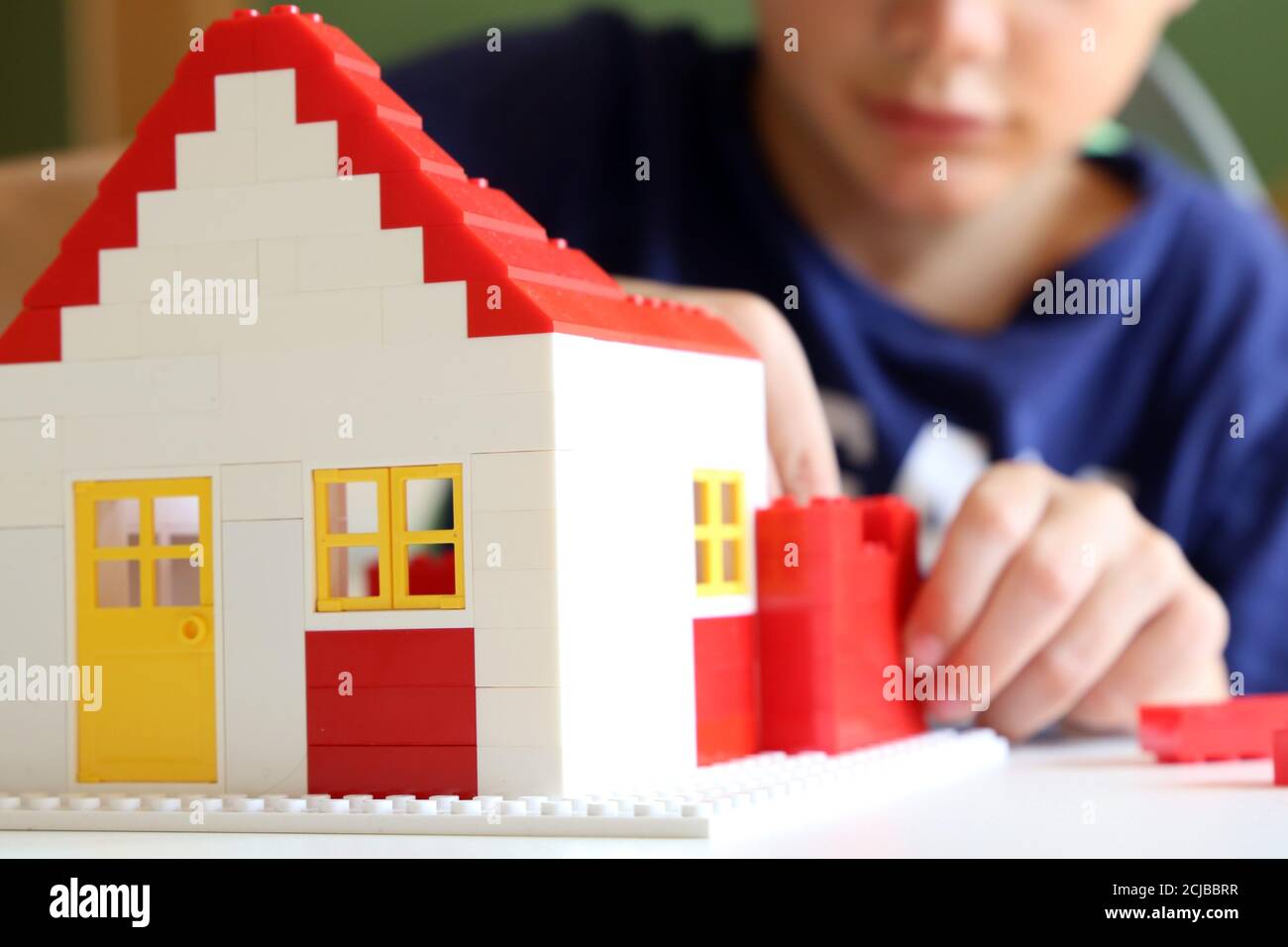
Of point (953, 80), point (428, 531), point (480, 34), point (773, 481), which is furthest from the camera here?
point (480, 34)

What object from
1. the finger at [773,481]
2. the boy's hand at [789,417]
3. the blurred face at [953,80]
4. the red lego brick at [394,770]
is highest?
the blurred face at [953,80]

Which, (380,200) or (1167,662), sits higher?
(380,200)

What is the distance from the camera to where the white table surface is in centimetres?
80

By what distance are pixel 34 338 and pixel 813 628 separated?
0.61m

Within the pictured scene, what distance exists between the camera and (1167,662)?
1.41 meters

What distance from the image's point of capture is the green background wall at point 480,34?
254 cm

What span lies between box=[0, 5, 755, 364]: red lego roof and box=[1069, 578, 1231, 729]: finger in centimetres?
55

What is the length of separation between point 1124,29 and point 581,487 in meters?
1.12

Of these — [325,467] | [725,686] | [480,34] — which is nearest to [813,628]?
[725,686]

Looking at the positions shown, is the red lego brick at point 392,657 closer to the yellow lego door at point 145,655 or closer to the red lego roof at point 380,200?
the yellow lego door at point 145,655

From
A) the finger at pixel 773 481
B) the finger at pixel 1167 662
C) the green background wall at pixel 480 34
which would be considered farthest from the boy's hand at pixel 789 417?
the green background wall at pixel 480 34

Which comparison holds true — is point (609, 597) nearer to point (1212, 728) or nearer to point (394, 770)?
point (394, 770)

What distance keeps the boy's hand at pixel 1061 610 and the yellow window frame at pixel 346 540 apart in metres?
0.51
